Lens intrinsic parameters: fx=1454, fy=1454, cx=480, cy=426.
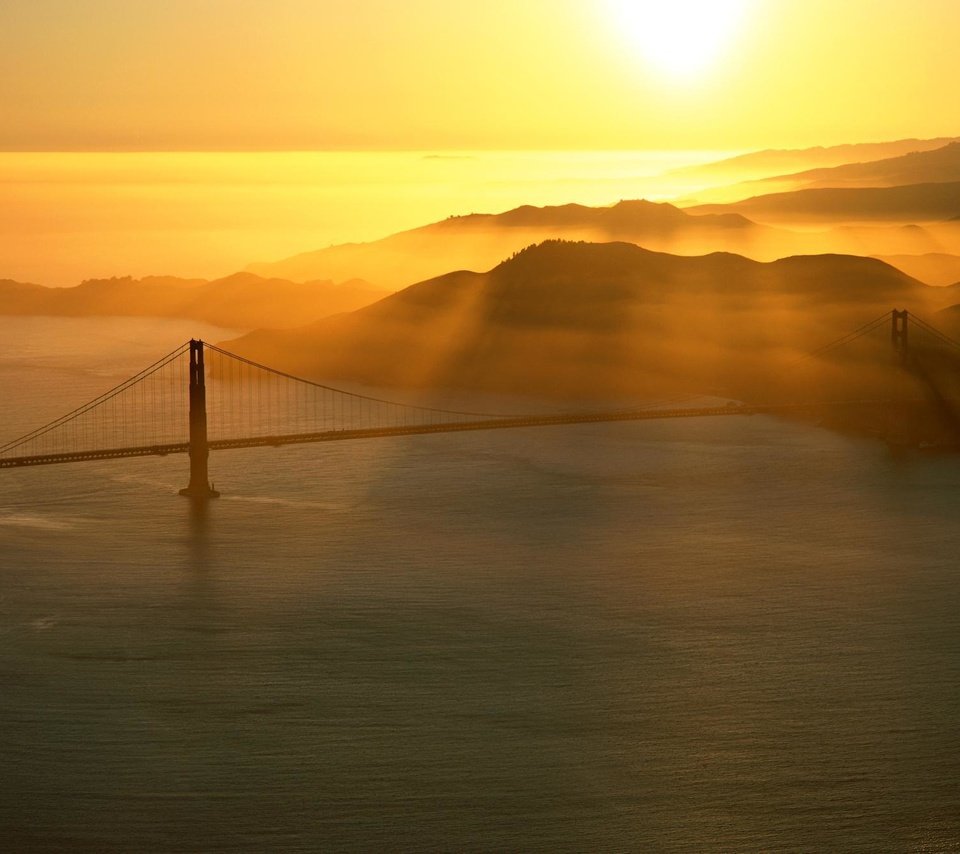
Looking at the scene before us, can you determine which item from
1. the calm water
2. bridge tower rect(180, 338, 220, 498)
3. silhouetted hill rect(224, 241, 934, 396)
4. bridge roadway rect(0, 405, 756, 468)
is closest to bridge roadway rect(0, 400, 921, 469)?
bridge roadway rect(0, 405, 756, 468)

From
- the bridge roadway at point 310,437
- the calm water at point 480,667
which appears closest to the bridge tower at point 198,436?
the bridge roadway at point 310,437

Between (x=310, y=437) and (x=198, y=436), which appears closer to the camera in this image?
(x=198, y=436)

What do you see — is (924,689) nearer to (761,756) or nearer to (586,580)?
(761,756)

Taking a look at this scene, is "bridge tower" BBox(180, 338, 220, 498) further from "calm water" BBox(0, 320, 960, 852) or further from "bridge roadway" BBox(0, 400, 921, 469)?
"calm water" BBox(0, 320, 960, 852)

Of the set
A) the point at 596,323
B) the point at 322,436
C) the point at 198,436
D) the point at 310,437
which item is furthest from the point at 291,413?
the point at 596,323

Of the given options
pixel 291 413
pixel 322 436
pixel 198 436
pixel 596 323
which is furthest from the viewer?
pixel 596 323

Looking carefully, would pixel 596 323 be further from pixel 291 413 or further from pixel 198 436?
pixel 198 436
